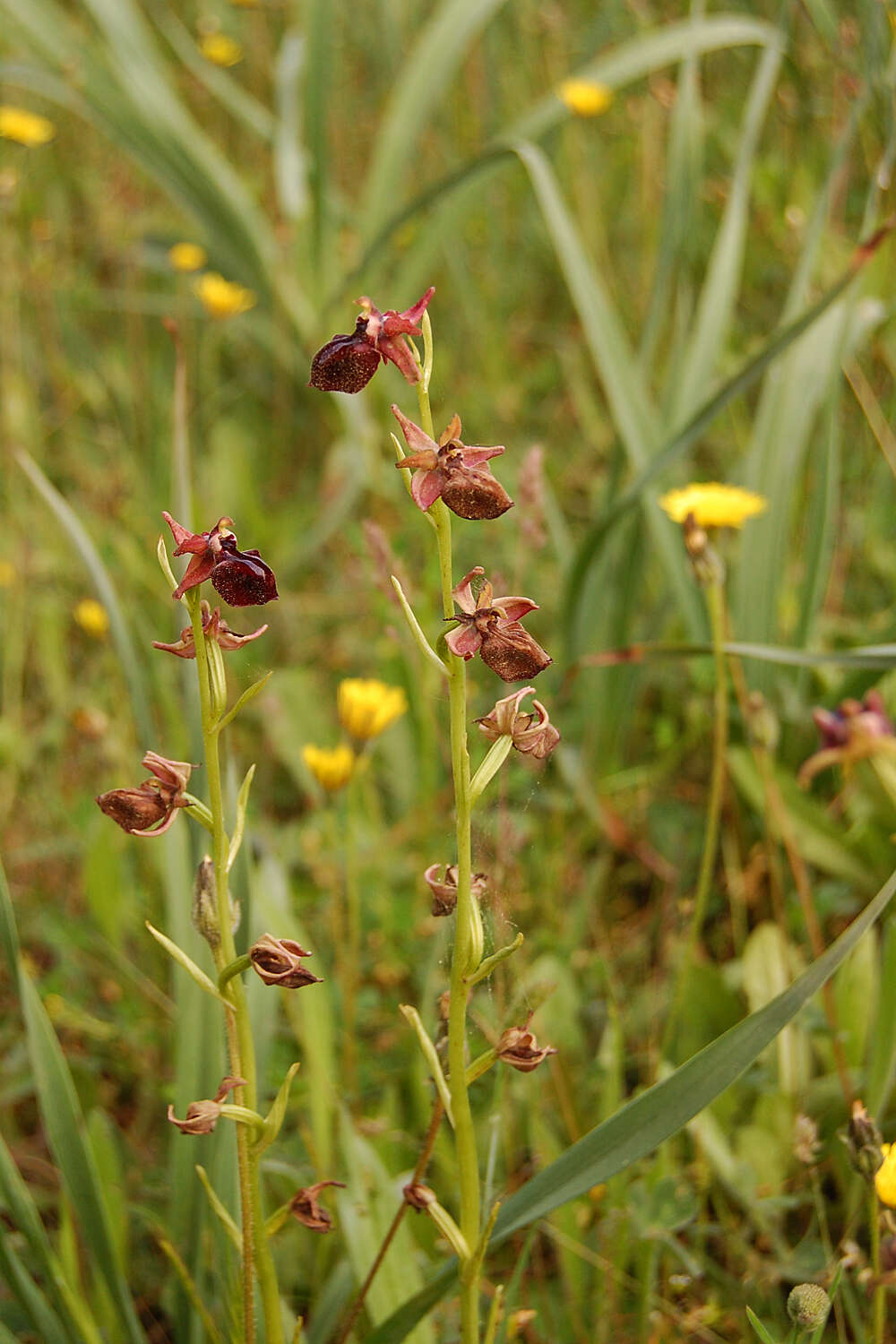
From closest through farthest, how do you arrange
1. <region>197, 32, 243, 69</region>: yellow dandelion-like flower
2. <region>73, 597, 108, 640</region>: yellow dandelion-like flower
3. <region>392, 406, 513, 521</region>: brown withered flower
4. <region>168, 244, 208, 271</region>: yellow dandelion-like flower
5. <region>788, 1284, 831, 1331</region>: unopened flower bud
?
1. <region>392, 406, 513, 521</region>: brown withered flower
2. <region>788, 1284, 831, 1331</region>: unopened flower bud
3. <region>73, 597, 108, 640</region>: yellow dandelion-like flower
4. <region>168, 244, 208, 271</region>: yellow dandelion-like flower
5. <region>197, 32, 243, 69</region>: yellow dandelion-like flower

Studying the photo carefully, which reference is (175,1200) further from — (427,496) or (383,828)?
(383,828)

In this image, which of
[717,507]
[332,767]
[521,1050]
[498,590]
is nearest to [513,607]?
[521,1050]

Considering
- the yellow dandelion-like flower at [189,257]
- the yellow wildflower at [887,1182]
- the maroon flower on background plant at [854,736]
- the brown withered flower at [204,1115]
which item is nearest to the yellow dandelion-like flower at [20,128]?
the yellow dandelion-like flower at [189,257]

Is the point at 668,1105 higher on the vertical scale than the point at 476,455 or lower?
lower

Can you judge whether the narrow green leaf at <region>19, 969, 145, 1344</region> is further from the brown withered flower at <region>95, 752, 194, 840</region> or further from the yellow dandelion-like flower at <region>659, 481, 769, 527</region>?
the yellow dandelion-like flower at <region>659, 481, 769, 527</region>

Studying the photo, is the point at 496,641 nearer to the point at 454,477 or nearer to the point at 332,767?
the point at 454,477

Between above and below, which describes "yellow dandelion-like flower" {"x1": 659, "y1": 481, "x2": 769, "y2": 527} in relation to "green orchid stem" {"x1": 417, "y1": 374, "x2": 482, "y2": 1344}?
above

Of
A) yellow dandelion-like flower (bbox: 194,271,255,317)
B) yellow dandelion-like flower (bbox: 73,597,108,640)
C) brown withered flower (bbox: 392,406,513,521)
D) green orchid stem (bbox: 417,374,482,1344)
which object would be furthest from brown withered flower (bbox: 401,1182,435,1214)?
yellow dandelion-like flower (bbox: 194,271,255,317)
